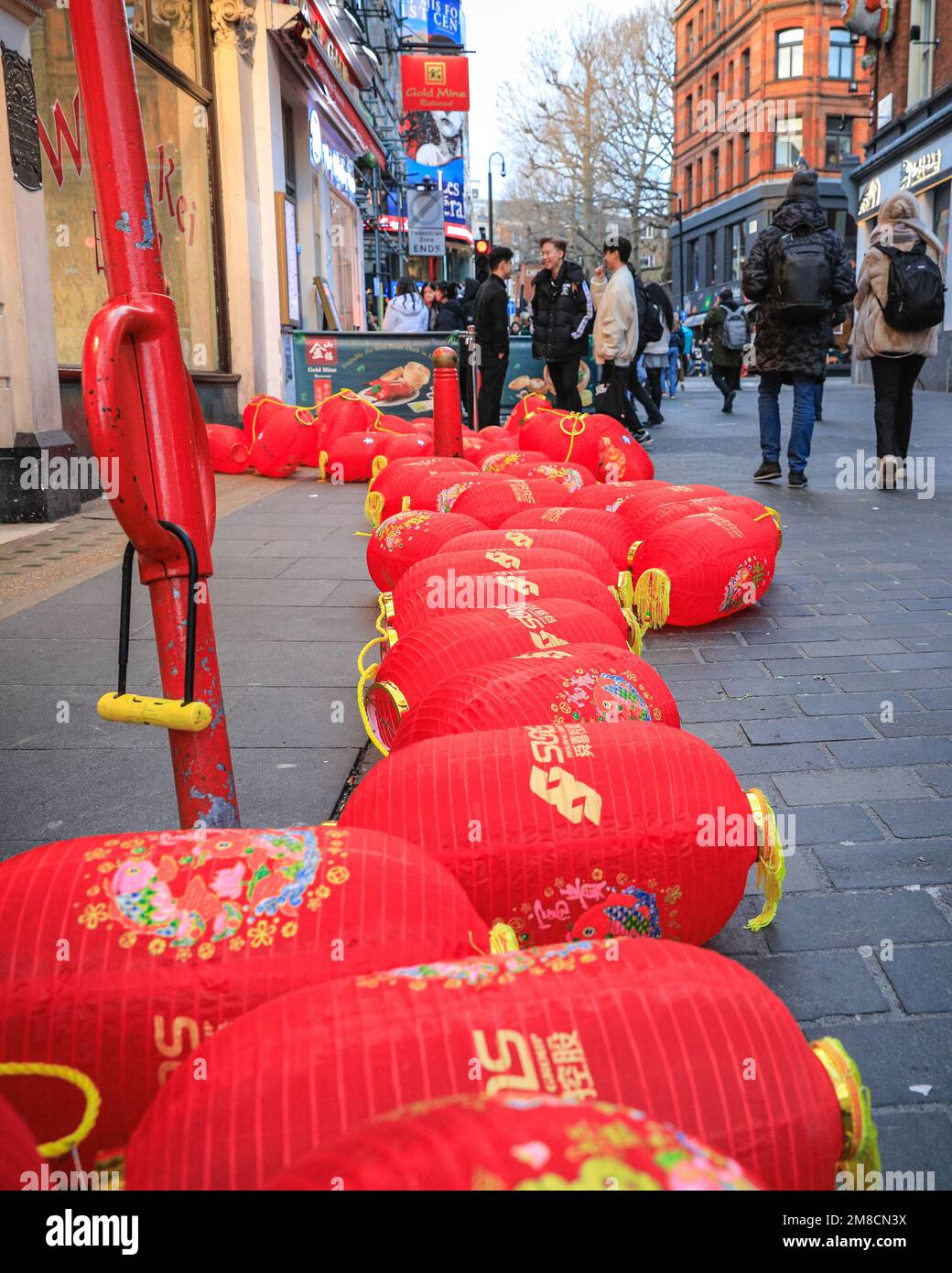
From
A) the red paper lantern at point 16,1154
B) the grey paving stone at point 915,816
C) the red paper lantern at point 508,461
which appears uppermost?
the red paper lantern at point 508,461

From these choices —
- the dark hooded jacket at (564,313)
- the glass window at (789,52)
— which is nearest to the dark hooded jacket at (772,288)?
the dark hooded jacket at (564,313)

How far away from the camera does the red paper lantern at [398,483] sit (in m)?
6.35

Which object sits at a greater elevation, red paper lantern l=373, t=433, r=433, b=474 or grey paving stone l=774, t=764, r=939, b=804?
red paper lantern l=373, t=433, r=433, b=474

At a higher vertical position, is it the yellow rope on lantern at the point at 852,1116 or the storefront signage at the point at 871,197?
the storefront signage at the point at 871,197

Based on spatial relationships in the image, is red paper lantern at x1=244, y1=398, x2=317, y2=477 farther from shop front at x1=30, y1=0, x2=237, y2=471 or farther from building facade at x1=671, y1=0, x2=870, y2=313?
building facade at x1=671, y1=0, x2=870, y2=313

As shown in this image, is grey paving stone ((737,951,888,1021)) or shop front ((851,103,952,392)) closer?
grey paving stone ((737,951,888,1021))

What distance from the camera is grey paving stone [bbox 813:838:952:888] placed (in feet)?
8.61

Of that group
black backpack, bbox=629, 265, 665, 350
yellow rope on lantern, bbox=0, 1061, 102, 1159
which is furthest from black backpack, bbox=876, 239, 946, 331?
yellow rope on lantern, bbox=0, 1061, 102, 1159

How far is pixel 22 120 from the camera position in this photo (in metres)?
7.65

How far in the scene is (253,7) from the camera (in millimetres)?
13992

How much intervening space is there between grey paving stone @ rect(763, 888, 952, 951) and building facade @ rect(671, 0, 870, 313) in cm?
4718

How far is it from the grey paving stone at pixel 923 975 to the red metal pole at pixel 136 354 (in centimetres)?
157

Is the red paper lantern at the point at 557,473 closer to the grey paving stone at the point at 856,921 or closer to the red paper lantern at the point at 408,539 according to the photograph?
the red paper lantern at the point at 408,539

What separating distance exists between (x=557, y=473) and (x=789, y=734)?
144 inches
